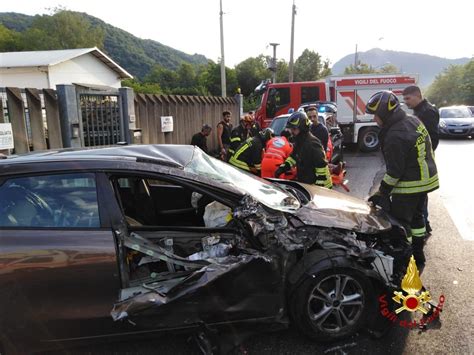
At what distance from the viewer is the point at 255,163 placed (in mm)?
6133

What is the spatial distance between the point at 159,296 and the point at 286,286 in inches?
34.6

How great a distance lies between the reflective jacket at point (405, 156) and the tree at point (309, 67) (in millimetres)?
51424

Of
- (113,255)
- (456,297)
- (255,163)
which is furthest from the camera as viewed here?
(255,163)

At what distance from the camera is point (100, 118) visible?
7.20m

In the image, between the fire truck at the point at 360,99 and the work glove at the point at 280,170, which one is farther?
the fire truck at the point at 360,99

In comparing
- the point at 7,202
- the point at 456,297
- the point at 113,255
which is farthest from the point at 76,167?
the point at 456,297

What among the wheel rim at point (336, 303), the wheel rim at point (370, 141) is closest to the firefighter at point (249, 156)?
the wheel rim at point (336, 303)

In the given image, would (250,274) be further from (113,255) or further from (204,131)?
(204,131)

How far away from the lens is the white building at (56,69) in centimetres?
2861

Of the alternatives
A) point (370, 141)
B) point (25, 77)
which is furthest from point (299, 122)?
point (25, 77)

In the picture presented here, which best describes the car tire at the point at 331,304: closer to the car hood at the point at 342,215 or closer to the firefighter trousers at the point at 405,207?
the car hood at the point at 342,215

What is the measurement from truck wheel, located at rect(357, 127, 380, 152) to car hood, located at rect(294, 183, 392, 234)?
10121mm

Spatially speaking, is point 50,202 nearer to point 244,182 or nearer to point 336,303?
point 244,182

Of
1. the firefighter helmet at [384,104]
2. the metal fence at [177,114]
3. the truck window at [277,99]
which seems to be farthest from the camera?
the truck window at [277,99]
